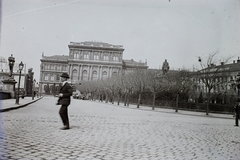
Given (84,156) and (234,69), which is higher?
(234,69)

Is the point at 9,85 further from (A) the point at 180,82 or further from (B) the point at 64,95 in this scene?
(A) the point at 180,82

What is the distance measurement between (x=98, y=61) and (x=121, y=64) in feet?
31.3

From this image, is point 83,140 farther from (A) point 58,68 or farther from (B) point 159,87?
(A) point 58,68

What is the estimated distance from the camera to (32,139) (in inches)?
213

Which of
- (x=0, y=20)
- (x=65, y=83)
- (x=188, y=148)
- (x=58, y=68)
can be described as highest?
(x=58, y=68)

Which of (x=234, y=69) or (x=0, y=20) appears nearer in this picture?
(x=0, y=20)

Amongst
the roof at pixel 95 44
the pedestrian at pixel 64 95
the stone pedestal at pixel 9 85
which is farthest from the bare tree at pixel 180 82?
the roof at pixel 95 44

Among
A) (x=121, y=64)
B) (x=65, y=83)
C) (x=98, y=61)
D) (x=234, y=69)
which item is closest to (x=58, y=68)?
(x=98, y=61)

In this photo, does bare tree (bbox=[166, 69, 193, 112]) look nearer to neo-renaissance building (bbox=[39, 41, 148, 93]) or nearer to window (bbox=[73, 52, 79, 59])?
neo-renaissance building (bbox=[39, 41, 148, 93])

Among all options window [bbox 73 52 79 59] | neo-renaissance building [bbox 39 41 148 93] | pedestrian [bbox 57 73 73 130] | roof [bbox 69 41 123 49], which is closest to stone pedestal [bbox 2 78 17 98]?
pedestrian [bbox 57 73 73 130]

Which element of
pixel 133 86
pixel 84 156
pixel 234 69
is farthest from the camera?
pixel 133 86

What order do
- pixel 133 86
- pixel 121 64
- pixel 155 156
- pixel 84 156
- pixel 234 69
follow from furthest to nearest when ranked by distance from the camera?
pixel 121 64 → pixel 133 86 → pixel 234 69 → pixel 155 156 → pixel 84 156

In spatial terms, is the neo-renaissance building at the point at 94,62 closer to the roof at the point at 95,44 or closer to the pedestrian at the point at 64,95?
the roof at the point at 95,44

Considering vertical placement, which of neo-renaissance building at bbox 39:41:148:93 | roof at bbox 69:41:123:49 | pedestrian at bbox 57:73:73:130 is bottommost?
pedestrian at bbox 57:73:73:130
